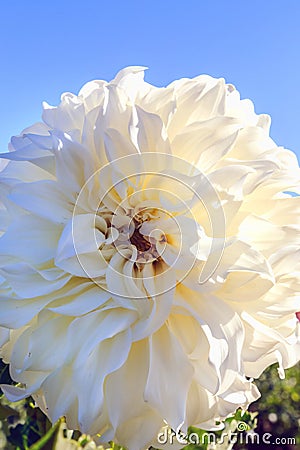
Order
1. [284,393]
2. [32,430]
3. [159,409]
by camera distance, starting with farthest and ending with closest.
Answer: [284,393]
[32,430]
[159,409]

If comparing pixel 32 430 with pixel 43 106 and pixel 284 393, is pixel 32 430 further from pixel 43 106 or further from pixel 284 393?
pixel 284 393

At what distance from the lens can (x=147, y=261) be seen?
55cm

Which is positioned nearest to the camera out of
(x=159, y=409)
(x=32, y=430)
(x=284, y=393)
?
(x=159, y=409)

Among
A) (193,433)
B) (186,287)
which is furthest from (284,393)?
(186,287)

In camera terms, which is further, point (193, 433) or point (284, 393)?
point (284, 393)

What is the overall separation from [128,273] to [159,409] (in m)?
0.13

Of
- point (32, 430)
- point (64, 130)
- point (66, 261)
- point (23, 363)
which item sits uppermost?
point (64, 130)

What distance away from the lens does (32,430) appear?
679 mm

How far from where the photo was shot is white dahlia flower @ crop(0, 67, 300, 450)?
49cm

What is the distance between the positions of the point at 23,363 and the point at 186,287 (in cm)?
17

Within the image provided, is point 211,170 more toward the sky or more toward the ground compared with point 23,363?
more toward the sky

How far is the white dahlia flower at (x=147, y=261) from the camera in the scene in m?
0.49

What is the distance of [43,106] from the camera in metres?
0.56

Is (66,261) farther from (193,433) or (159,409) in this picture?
(193,433)
